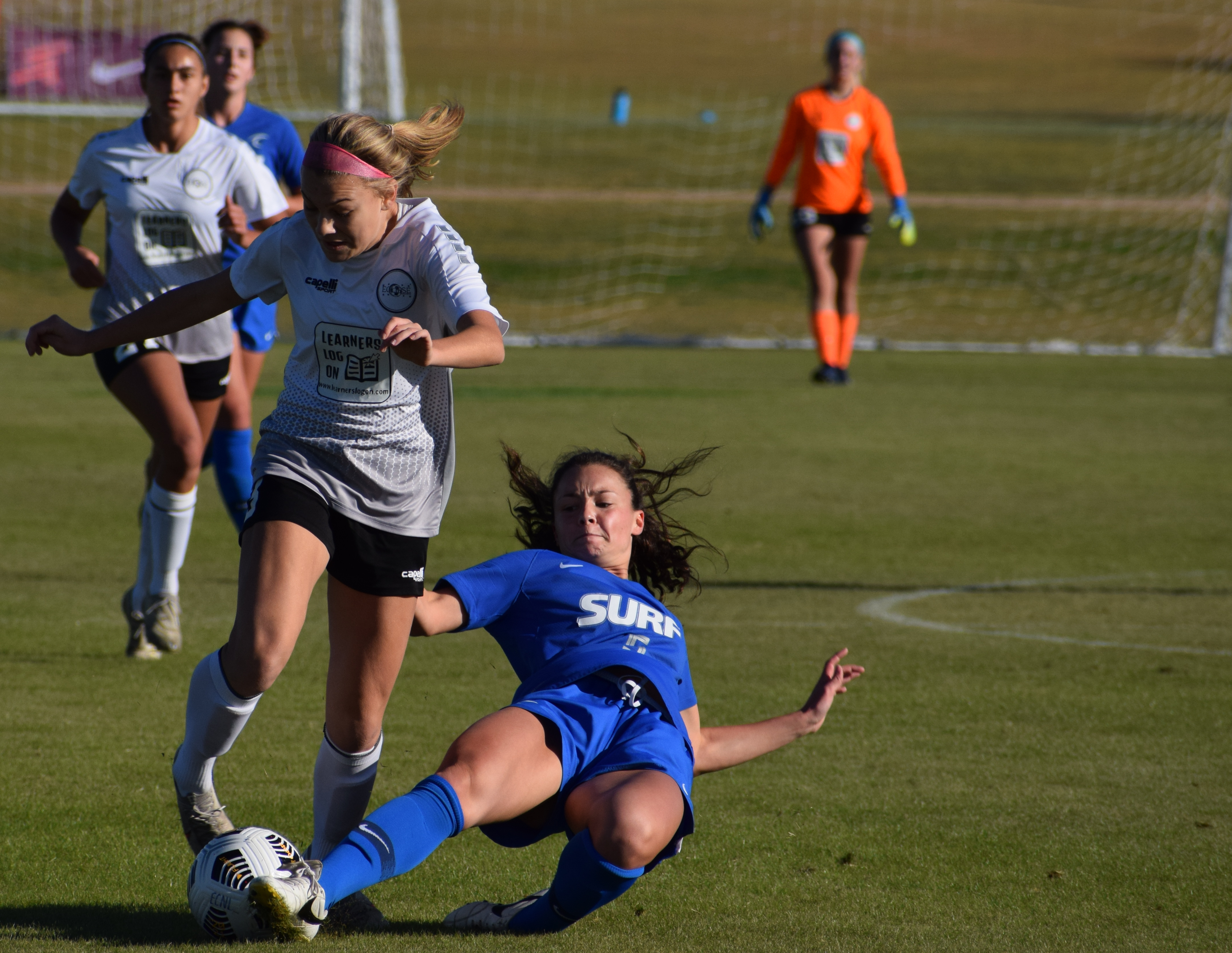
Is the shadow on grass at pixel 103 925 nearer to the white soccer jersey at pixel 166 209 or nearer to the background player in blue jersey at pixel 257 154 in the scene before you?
the white soccer jersey at pixel 166 209

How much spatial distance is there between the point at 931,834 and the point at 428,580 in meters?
3.53

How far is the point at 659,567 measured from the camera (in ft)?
14.0

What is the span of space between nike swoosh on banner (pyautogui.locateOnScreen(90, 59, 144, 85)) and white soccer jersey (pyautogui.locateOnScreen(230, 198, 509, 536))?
1286 inches

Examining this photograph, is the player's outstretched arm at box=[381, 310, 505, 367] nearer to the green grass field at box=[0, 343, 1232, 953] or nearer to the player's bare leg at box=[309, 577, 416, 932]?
the player's bare leg at box=[309, 577, 416, 932]

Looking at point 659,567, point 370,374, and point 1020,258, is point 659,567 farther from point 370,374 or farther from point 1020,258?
point 1020,258

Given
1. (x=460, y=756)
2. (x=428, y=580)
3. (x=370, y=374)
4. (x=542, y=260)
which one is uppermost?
(x=370, y=374)

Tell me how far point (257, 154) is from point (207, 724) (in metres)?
3.99

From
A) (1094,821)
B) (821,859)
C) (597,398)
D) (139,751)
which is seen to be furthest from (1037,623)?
(597,398)

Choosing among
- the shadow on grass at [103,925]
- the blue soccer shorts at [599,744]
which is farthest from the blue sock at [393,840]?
the shadow on grass at [103,925]

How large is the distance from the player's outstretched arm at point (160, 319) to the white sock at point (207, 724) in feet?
2.43

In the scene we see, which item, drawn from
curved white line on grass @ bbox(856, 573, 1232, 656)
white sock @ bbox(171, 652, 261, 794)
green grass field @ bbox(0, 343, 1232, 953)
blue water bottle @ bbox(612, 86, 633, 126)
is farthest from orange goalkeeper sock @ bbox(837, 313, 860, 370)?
blue water bottle @ bbox(612, 86, 633, 126)

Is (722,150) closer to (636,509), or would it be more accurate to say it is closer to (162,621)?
(162,621)

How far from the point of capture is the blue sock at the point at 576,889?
3.25m

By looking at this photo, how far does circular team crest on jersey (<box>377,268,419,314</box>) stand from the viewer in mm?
3553
